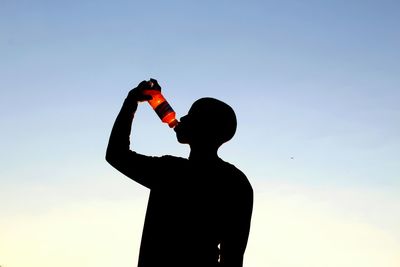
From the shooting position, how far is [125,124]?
2941mm

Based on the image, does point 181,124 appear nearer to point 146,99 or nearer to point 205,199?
point 146,99

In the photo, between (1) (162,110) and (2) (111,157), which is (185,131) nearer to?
(2) (111,157)

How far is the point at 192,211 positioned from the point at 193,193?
0.12 m

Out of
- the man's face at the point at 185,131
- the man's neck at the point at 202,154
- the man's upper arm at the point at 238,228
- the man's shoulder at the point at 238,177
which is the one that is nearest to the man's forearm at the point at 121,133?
the man's face at the point at 185,131

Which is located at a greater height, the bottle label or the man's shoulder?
the bottle label

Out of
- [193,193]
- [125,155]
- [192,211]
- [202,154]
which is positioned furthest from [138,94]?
[192,211]

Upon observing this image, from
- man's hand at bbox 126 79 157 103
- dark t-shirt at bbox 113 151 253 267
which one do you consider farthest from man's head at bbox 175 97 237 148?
man's hand at bbox 126 79 157 103

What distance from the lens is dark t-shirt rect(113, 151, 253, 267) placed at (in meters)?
2.73

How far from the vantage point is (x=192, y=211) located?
287 centimetres

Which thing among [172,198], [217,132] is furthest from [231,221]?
[217,132]

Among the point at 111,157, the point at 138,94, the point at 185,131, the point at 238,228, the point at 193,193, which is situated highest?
the point at 138,94

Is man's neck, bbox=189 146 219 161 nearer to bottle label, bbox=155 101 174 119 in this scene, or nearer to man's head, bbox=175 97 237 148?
man's head, bbox=175 97 237 148

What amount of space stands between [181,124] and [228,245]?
0.87m

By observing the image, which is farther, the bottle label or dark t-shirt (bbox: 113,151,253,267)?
the bottle label
